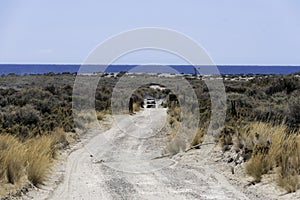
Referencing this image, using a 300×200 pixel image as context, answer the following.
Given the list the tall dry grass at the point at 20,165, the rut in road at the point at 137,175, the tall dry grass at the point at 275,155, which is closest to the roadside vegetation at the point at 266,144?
the tall dry grass at the point at 275,155

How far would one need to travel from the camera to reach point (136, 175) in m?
11.6

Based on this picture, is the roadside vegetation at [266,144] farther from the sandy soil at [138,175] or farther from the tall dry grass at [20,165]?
the tall dry grass at [20,165]

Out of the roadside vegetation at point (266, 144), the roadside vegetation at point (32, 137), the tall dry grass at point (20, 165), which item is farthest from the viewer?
the roadside vegetation at point (266, 144)

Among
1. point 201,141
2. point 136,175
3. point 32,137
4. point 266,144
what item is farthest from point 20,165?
point 201,141

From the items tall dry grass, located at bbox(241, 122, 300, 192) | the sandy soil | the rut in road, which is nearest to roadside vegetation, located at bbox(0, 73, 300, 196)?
tall dry grass, located at bbox(241, 122, 300, 192)

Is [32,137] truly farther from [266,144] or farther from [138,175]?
[266,144]

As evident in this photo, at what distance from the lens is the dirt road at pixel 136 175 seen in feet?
31.4

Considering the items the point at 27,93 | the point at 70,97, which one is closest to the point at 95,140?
the point at 27,93

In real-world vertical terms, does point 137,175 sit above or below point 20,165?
below

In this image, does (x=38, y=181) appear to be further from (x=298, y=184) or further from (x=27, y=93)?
(x=27, y=93)

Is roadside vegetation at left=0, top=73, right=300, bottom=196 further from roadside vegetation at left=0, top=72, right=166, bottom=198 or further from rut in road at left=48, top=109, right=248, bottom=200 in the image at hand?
rut in road at left=48, top=109, right=248, bottom=200

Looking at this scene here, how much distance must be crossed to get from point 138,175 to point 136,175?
5cm

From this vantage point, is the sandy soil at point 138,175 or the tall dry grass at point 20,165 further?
the tall dry grass at point 20,165

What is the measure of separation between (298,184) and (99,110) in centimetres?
2202
